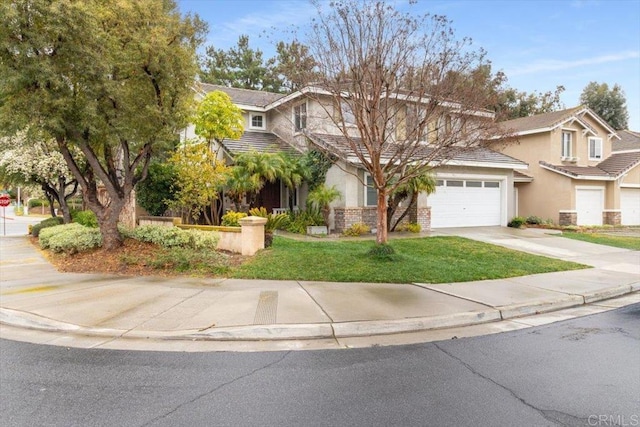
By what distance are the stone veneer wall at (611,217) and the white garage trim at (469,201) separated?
28.5ft

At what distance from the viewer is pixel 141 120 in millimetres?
10914

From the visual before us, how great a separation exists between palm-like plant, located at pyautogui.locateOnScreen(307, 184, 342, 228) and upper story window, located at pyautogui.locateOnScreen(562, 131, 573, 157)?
55.0ft

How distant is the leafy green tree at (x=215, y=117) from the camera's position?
15.5 metres

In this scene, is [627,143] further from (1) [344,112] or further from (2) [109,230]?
(2) [109,230]

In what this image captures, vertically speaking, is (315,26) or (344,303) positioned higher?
(315,26)

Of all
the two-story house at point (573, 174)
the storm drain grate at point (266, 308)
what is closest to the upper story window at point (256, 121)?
the two-story house at point (573, 174)

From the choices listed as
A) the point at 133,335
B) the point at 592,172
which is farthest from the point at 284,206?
the point at 592,172

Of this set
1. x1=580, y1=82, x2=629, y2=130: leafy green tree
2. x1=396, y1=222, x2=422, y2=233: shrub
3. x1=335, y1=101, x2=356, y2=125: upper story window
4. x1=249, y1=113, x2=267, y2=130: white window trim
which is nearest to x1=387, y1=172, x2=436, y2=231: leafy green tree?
x1=396, y1=222, x2=422, y2=233: shrub

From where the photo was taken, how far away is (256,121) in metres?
22.3

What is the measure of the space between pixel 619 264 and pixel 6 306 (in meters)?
15.2

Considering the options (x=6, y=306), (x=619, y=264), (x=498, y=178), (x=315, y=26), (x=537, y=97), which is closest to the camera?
(x=6, y=306)

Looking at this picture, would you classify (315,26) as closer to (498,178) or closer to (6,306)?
(6,306)

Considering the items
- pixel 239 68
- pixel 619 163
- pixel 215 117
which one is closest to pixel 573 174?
pixel 619 163
